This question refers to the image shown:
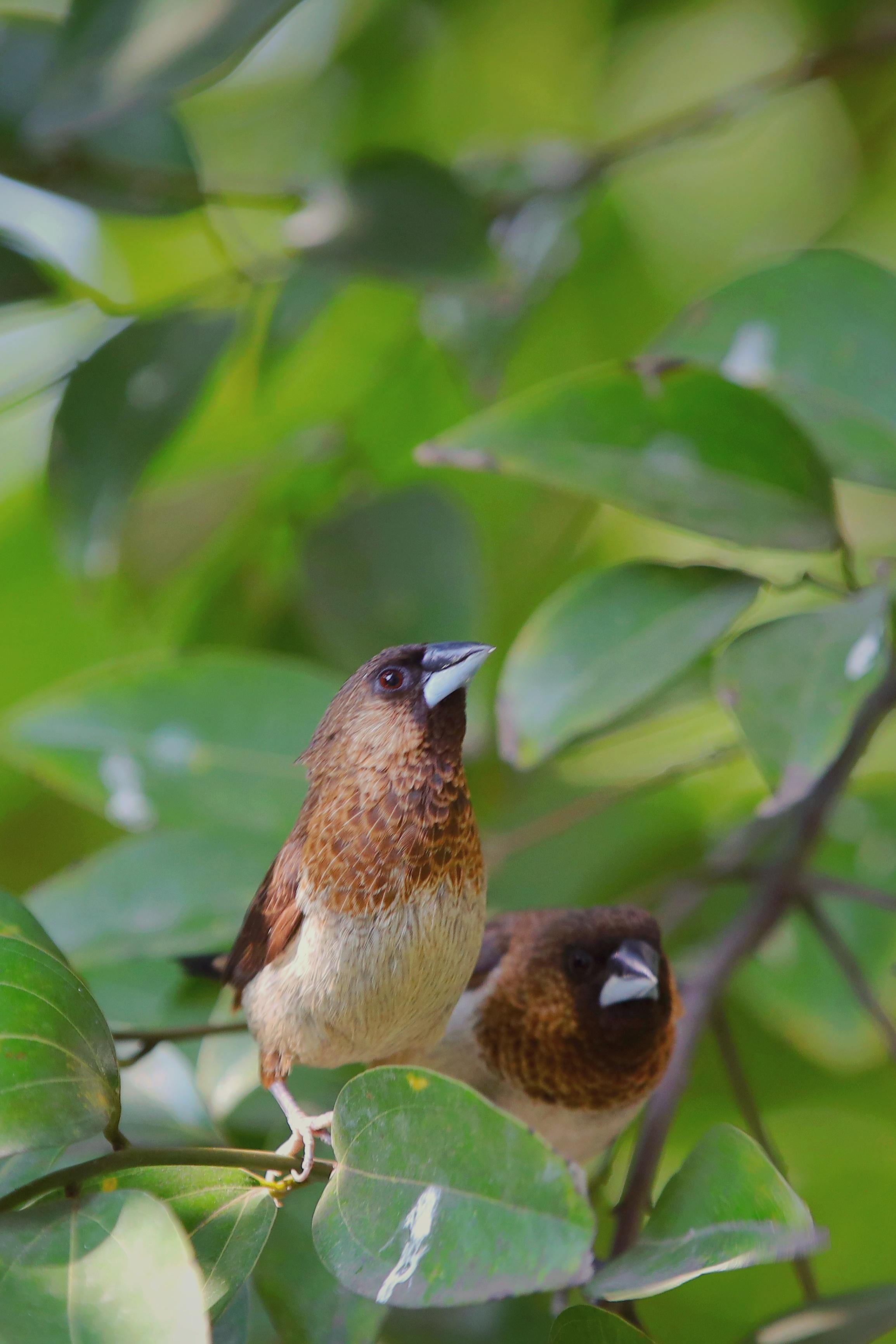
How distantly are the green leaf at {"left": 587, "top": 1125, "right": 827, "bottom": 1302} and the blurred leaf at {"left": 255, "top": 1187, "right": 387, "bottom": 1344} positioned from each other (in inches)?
7.7

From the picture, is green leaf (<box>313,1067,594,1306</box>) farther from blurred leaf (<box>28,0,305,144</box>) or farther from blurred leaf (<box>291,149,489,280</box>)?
blurred leaf (<box>291,149,489,280</box>)

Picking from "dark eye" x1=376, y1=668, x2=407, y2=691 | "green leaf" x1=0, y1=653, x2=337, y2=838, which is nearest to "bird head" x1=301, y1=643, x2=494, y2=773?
"dark eye" x1=376, y1=668, x2=407, y2=691

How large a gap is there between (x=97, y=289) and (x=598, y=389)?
792 mm

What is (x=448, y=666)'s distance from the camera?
70 cm

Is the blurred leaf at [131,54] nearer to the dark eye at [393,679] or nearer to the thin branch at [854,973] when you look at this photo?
the dark eye at [393,679]

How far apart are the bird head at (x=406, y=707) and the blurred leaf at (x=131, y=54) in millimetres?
732

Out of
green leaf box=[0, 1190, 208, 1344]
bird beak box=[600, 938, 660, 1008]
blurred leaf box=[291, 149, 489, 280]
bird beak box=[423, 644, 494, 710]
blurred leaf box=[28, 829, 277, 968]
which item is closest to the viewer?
green leaf box=[0, 1190, 208, 1344]

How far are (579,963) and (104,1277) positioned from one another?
1.80 feet

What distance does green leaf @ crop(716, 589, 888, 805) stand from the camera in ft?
2.92

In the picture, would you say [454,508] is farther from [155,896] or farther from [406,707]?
[406,707]

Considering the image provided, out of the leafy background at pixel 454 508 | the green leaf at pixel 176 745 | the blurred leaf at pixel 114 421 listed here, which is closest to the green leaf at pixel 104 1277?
the leafy background at pixel 454 508

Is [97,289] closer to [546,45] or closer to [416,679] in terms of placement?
[416,679]

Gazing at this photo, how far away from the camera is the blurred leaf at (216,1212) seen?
0.64 metres

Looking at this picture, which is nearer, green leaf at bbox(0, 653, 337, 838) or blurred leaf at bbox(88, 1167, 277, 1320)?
blurred leaf at bbox(88, 1167, 277, 1320)
